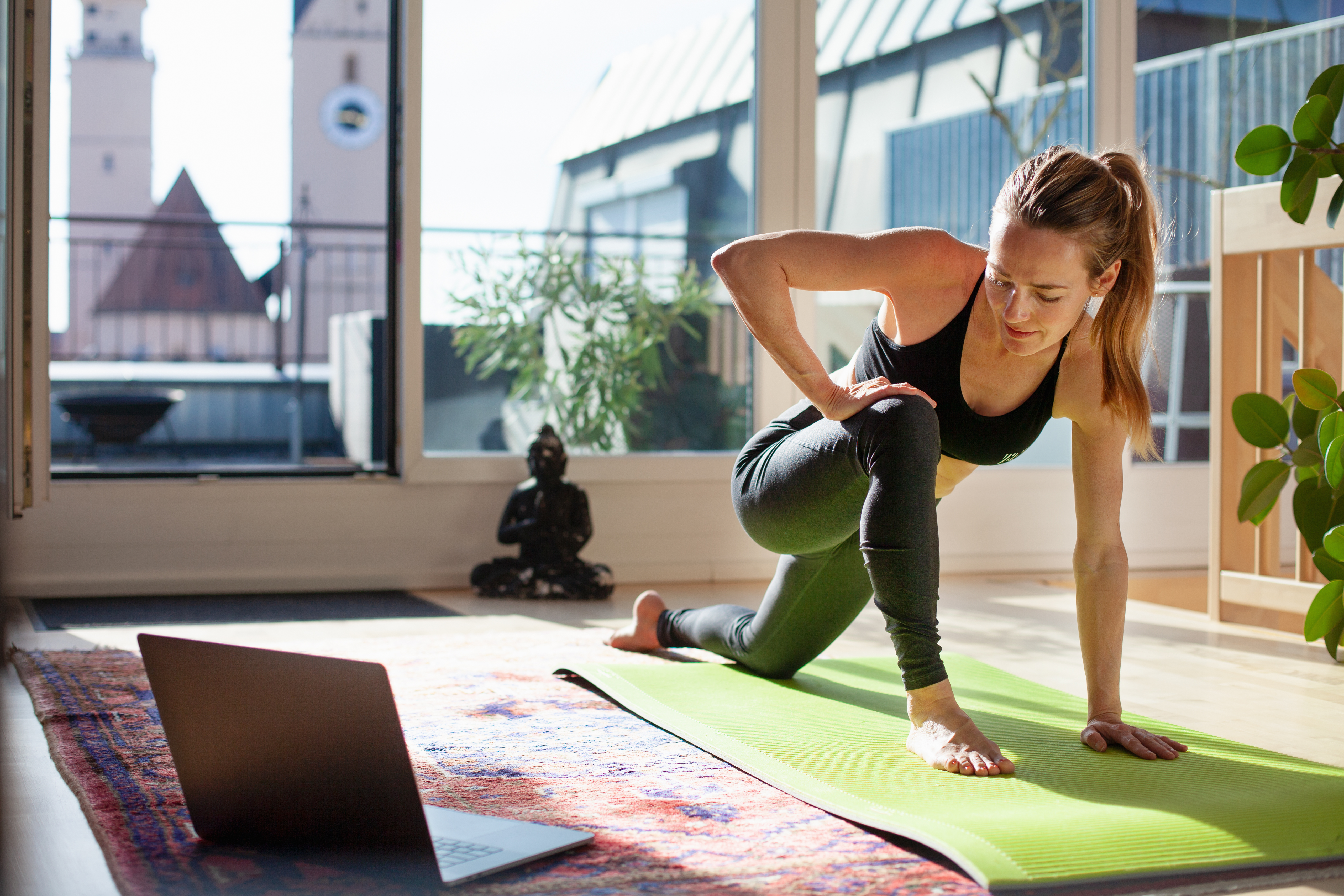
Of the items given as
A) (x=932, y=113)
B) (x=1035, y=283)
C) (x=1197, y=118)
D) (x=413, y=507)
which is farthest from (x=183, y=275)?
(x=1035, y=283)

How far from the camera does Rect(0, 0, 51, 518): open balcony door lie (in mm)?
2510

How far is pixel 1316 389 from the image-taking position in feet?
6.35

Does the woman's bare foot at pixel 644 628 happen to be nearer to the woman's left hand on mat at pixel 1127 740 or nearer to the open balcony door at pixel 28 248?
the woman's left hand on mat at pixel 1127 740

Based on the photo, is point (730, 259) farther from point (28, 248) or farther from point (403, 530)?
point (403, 530)

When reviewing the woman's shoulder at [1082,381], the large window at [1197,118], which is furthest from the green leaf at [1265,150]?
the large window at [1197,118]

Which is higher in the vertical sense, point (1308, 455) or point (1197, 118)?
point (1197, 118)

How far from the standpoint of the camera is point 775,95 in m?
3.85

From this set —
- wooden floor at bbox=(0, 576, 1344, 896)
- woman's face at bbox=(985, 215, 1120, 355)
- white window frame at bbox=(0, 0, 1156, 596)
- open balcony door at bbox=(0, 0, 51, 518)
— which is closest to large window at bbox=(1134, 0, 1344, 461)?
white window frame at bbox=(0, 0, 1156, 596)

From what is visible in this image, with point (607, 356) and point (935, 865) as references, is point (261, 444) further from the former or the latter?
point (935, 865)

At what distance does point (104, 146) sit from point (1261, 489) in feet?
50.8

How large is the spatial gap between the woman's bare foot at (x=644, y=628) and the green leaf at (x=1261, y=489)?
3.89 ft

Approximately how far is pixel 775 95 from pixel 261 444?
5706 mm

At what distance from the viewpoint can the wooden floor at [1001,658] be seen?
4.12ft

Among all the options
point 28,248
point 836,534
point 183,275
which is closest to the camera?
point 836,534
